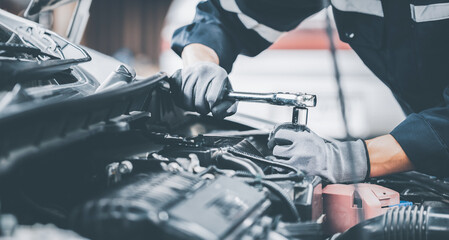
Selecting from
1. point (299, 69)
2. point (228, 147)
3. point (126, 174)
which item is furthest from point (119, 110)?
point (299, 69)

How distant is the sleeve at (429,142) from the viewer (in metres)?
1.00

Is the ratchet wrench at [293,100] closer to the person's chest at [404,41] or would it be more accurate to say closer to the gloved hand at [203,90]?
the gloved hand at [203,90]

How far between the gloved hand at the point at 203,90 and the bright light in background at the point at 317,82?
2.56 metres

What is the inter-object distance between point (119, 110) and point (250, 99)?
33 cm

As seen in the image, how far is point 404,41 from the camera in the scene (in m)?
1.34

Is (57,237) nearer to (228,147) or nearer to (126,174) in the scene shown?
(126,174)

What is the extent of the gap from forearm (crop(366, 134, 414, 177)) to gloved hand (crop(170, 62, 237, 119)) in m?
0.35

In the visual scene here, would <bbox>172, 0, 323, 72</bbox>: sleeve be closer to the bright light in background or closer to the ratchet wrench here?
the ratchet wrench

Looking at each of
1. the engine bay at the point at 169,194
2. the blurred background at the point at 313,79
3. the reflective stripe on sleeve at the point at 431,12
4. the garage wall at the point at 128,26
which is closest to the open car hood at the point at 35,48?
the engine bay at the point at 169,194

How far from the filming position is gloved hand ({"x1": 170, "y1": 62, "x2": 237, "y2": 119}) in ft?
3.45

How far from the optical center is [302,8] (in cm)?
151

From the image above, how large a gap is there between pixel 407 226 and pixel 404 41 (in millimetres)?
814

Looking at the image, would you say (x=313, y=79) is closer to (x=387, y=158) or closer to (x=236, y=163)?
(x=387, y=158)

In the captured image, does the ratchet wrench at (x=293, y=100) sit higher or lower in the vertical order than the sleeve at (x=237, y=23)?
lower
